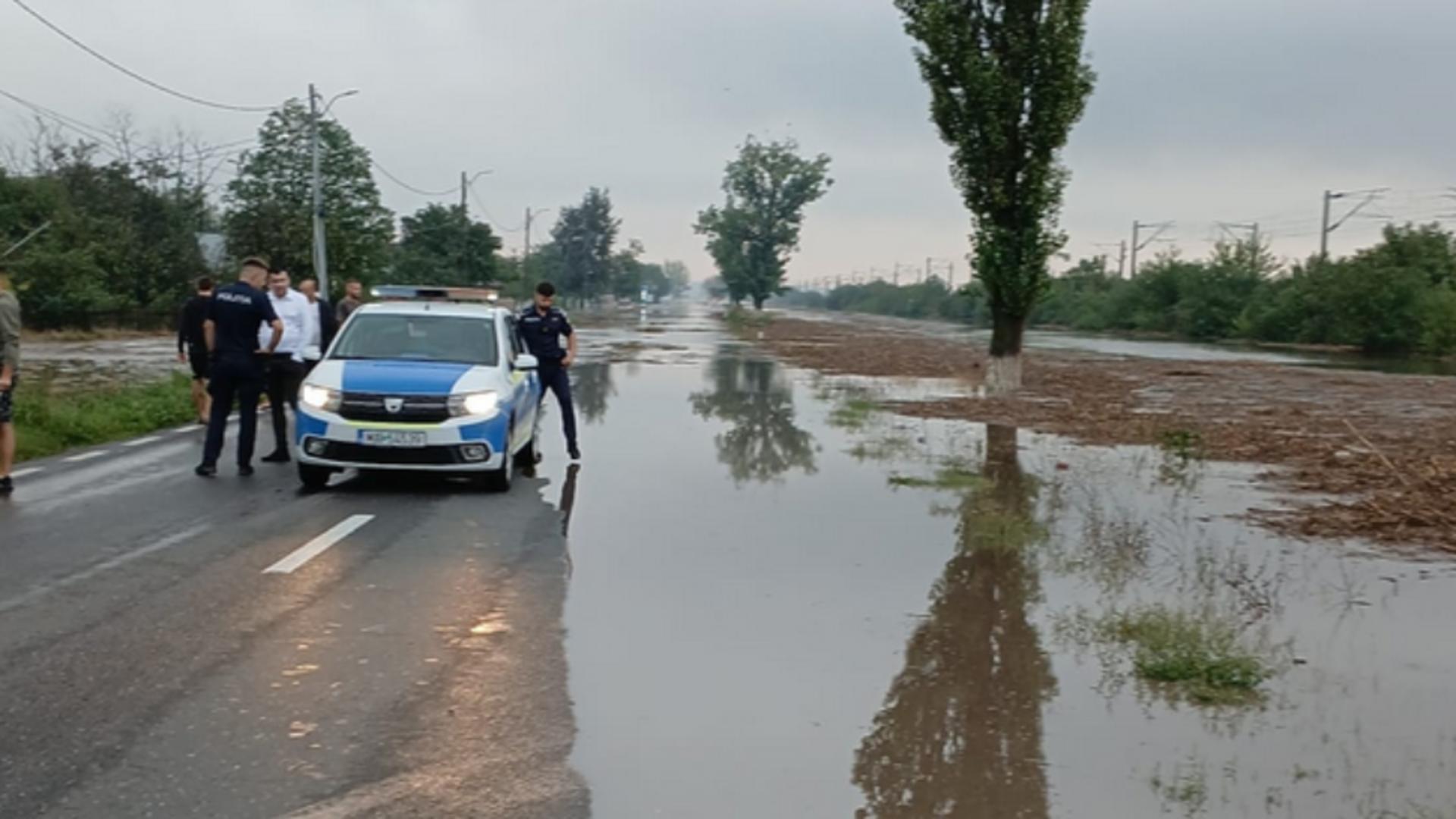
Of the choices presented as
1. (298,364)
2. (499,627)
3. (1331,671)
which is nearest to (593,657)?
(499,627)

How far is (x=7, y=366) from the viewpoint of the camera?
10180 millimetres

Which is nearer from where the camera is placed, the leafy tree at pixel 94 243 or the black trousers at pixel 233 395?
the black trousers at pixel 233 395

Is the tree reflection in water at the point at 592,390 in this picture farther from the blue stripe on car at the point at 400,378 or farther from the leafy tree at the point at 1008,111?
the leafy tree at the point at 1008,111

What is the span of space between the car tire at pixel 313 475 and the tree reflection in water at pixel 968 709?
5.48 metres

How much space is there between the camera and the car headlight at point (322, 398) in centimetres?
1060

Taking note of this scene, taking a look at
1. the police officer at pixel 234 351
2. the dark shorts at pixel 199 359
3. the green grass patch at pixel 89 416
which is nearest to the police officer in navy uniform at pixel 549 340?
the police officer at pixel 234 351

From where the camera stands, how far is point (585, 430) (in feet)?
53.9

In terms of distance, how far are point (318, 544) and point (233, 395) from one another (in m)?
3.62

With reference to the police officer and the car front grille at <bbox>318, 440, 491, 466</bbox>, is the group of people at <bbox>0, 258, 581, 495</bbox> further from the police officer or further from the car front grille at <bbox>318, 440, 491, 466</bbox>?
the car front grille at <bbox>318, 440, 491, 466</bbox>

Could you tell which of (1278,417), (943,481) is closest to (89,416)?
(943,481)

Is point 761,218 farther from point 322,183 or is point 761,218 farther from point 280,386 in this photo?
point 280,386

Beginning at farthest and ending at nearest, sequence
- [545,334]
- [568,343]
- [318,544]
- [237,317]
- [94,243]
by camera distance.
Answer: [94,243] < [568,343] < [545,334] < [237,317] < [318,544]

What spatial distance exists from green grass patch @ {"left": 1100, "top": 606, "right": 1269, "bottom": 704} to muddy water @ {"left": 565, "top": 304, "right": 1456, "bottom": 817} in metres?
0.08

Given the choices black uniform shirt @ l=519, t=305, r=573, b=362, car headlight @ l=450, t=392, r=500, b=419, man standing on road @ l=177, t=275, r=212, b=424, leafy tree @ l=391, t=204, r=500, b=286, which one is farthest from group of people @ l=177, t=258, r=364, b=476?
leafy tree @ l=391, t=204, r=500, b=286
